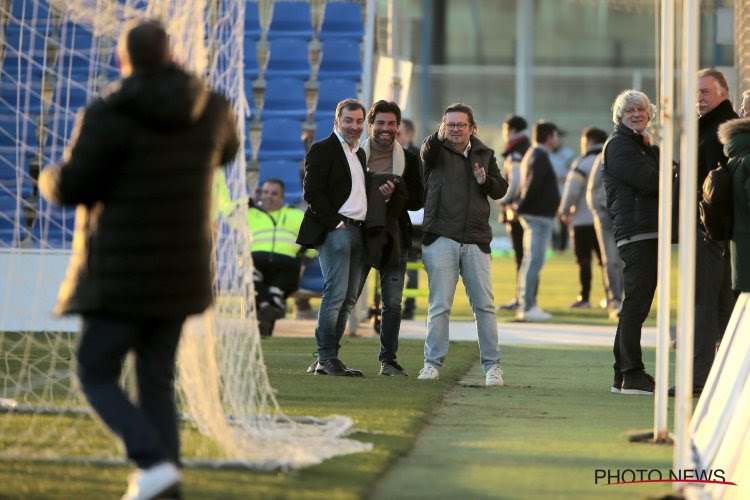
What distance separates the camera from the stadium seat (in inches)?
620

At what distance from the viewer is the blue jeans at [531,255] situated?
1585 cm

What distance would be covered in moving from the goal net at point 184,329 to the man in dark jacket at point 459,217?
182 cm

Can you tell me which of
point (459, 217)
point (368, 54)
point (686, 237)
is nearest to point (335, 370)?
point (459, 217)

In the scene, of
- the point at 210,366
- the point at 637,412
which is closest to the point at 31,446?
the point at 210,366

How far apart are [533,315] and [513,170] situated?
1825 mm

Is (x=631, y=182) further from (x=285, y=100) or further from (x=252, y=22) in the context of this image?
(x=252, y=22)

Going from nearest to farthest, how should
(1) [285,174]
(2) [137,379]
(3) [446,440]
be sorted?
(2) [137,379] → (3) [446,440] → (1) [285,174]

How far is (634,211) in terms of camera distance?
9.30 metres

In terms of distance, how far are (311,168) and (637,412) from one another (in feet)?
9.17

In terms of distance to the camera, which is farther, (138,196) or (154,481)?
(138,196)

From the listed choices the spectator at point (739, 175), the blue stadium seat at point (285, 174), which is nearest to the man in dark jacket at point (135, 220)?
the spectator at point (739, 175)

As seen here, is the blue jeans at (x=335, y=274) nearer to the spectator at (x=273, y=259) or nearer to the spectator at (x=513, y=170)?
the spectator at (x=273, y=259)

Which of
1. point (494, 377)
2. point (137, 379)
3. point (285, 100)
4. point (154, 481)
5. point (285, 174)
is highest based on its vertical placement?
point (285, 100)

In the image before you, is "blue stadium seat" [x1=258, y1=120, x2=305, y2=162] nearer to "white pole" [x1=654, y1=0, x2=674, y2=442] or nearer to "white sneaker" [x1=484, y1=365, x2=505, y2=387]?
"white sneaker" [x1=484, y1=365, x2=505, y2=387]
